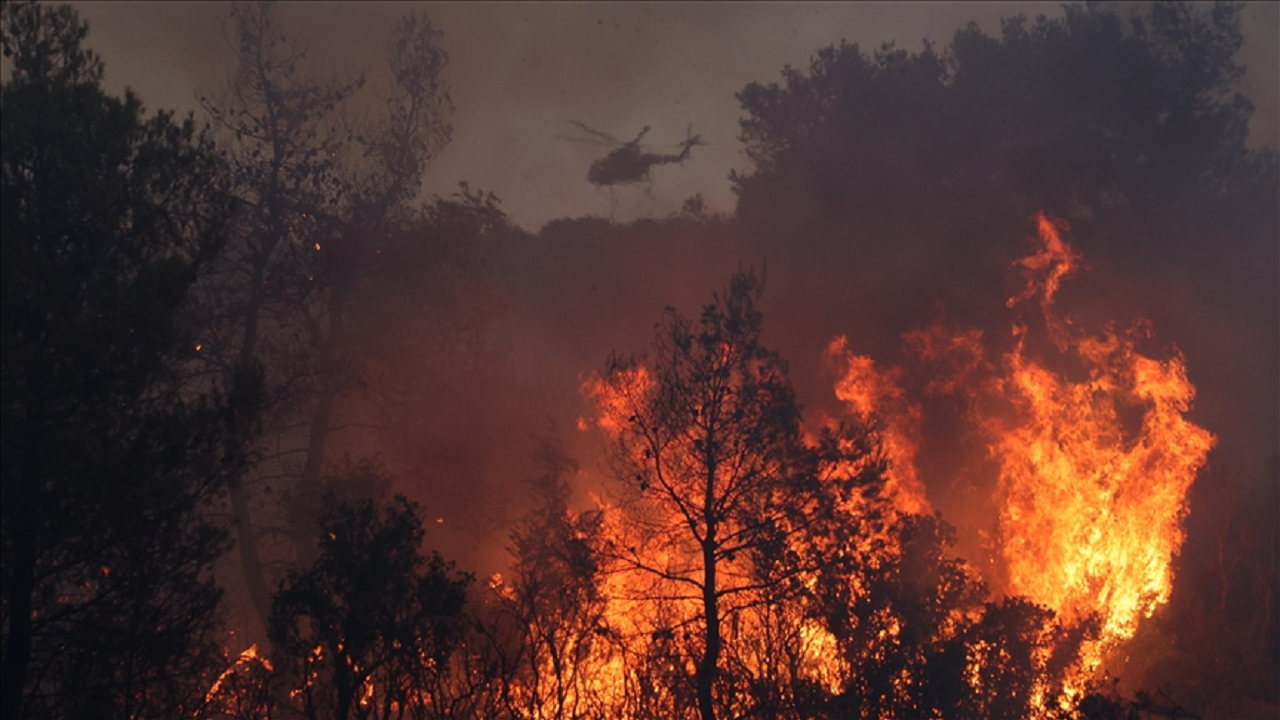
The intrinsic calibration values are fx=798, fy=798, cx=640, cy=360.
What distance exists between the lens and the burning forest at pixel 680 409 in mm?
7688

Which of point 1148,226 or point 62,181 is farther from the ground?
point 1148,226

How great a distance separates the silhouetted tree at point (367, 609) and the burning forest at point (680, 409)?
1.9 inches

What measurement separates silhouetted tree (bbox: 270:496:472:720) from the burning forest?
0.16ft

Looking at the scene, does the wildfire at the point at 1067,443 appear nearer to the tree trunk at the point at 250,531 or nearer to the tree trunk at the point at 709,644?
the tree trunk at the point at 709,644

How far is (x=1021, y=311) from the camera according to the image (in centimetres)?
2145

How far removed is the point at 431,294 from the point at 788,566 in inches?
506

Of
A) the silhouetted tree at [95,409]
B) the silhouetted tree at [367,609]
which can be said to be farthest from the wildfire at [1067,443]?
the silhouetted tree at [95,409]

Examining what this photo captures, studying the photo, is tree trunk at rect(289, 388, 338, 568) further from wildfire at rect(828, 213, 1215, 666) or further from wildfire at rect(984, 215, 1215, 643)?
wildfire at rect(984, 215, 1215, 643)

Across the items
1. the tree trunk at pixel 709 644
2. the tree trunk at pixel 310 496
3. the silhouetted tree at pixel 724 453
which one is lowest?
the tree trunk at pixel 709 644

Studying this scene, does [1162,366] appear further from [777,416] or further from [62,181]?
[62,181]

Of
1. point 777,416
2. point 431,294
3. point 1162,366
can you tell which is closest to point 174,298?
point 777,416

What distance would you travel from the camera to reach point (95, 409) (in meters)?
7.58

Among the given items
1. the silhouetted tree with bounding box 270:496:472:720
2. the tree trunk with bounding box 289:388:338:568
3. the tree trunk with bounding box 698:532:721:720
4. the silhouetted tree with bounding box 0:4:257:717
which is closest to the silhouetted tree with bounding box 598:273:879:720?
the tree trunk with bounding box 698:532:721:720

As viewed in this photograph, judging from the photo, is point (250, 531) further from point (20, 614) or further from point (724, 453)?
point (724, 453)
